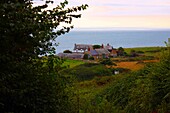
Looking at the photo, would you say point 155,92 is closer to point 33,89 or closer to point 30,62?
point 30,62

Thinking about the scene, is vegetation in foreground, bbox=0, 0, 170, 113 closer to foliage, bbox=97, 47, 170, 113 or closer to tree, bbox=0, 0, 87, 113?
tree, bbox=0, 0, 87, 113

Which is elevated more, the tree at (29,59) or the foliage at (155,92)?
the tree at (29,59)

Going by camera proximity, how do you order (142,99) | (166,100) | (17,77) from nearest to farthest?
(17,77)
(166,100)
(142,99)

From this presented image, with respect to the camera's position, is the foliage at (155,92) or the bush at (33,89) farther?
the foliage at (155,92)

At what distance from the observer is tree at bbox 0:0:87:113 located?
276 inches

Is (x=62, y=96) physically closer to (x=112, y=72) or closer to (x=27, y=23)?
(x=27, y=23)

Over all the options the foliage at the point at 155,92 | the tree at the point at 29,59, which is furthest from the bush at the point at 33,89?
the foliage at the point at 155,92

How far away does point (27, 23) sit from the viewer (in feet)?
23.5

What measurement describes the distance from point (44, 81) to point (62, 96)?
1043mm

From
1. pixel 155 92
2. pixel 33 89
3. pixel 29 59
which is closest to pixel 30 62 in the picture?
pixel 29 59

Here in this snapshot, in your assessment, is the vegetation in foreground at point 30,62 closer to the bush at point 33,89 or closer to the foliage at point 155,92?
the bush at point 33,89

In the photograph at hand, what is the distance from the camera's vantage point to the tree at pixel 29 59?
23.0ft

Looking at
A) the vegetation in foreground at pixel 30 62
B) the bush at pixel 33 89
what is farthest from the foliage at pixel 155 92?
the bush at pixel 33 89

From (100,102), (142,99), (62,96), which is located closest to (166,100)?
(142,99)
